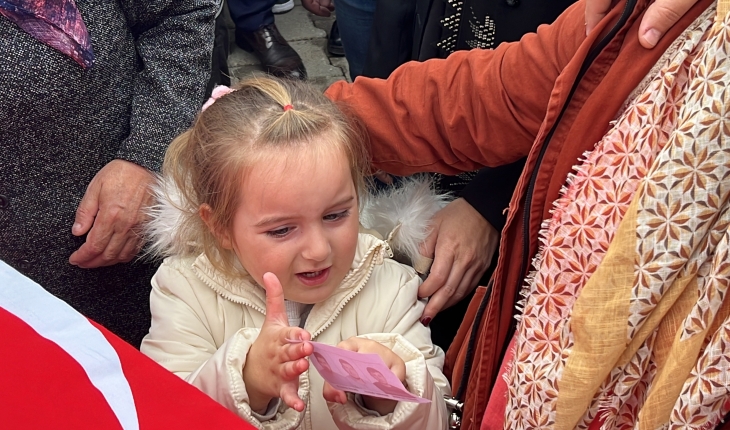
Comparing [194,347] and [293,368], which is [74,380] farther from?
[194,347]

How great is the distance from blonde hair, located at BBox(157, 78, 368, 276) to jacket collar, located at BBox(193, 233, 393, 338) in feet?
0.08

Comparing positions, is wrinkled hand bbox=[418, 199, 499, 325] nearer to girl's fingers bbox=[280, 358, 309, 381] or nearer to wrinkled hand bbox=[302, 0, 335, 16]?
girl's fingers bbox=[280, 358, 309, 381]

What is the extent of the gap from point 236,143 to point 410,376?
0.50 meters

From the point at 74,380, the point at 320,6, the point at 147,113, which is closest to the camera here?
the point at 74,380

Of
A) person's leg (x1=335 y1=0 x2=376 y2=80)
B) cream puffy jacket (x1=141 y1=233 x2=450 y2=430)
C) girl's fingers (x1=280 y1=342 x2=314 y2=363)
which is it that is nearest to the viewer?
girl's fingers (x1=280 y1=342 x2=314 y2=363)

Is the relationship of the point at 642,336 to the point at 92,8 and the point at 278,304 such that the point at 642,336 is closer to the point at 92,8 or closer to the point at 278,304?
the point at 278,304

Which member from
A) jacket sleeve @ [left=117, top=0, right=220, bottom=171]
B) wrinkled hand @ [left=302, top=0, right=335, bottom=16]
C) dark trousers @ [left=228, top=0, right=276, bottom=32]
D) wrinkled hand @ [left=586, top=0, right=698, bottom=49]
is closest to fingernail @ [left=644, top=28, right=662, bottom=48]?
wrinkled hand @ [left=586, top=0, right=698, bottom=49]

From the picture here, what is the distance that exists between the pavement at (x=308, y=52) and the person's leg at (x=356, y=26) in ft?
3.96

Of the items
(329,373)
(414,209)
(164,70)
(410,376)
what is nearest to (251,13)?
(164,70)

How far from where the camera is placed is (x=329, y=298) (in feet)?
4.15

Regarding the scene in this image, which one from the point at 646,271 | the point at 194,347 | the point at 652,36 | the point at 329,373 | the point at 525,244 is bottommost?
the point at 194,347

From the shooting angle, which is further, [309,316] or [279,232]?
[309,316]

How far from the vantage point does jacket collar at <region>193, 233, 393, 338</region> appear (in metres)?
1.26

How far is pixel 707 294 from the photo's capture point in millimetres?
730
